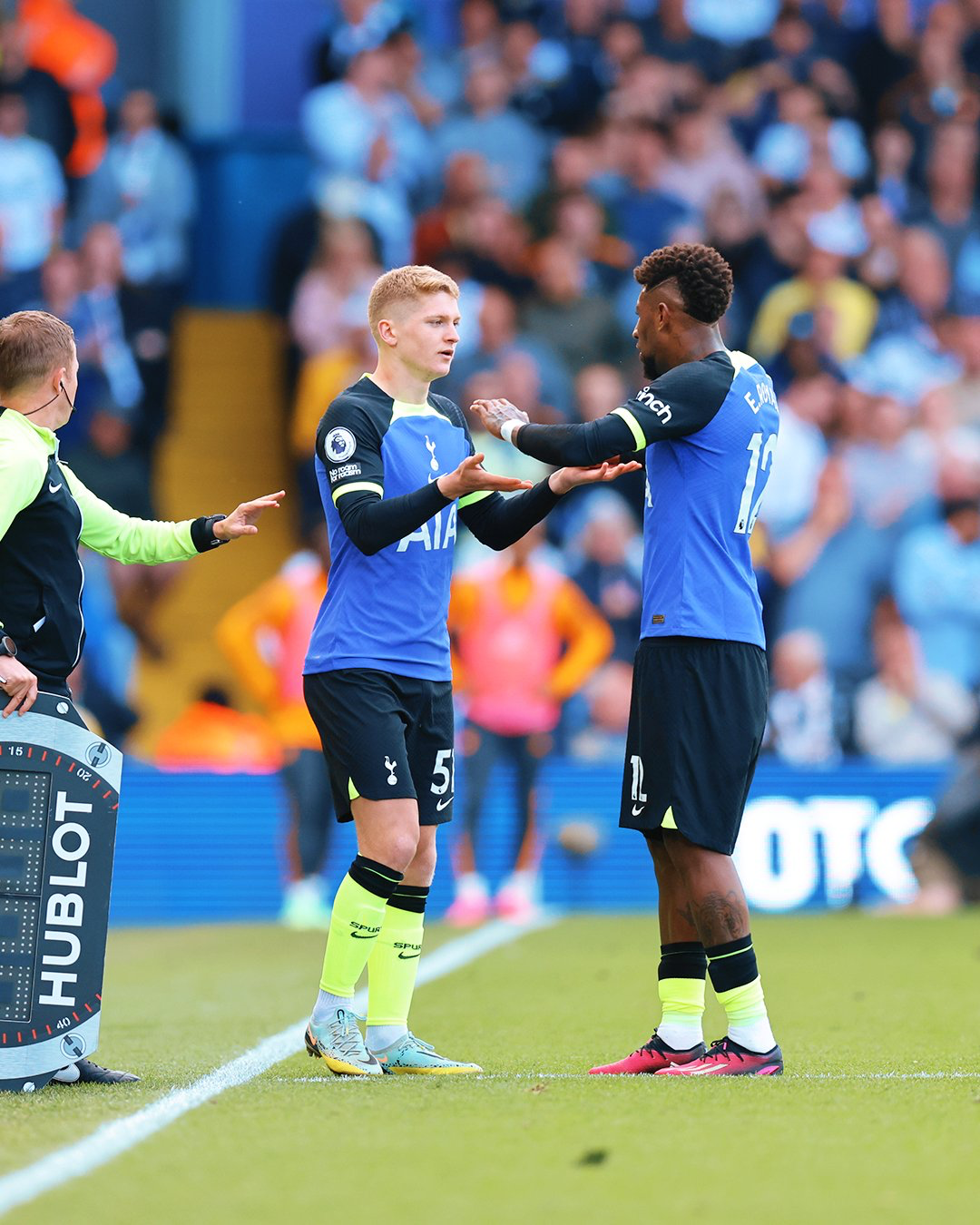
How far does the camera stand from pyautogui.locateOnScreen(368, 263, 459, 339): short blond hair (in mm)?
5133

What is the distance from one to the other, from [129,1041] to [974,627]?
28.3ft

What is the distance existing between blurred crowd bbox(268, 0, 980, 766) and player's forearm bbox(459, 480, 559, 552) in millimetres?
6742

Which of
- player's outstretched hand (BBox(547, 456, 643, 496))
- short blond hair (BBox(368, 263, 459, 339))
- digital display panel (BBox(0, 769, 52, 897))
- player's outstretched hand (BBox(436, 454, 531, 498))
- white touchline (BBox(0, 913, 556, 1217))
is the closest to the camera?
white touchline (BBox(0, 913, 556, 1217))

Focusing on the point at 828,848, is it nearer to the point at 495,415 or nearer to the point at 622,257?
the point at 622,257

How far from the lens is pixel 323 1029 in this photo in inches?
191

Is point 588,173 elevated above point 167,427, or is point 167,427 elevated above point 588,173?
point 588,173

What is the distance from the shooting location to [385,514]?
473 centimetres

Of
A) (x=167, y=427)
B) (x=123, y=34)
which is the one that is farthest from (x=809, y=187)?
(x=123, y=34)

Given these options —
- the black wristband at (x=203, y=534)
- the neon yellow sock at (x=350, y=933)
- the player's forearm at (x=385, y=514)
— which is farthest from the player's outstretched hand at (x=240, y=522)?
the neon yellow sock at (x=350, y=933)

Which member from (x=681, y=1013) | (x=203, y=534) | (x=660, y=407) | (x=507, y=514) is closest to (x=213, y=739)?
(x=203, y=534)

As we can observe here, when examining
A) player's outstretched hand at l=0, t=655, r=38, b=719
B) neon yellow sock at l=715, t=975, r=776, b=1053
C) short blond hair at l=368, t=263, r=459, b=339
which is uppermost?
short blond hair at l=368, t=263, r=459, b=339

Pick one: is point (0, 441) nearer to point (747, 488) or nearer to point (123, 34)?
point (747, 488)

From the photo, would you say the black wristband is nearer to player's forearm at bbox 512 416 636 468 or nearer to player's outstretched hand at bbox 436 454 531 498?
player's outstretched hand at bbox 436 454 531 498

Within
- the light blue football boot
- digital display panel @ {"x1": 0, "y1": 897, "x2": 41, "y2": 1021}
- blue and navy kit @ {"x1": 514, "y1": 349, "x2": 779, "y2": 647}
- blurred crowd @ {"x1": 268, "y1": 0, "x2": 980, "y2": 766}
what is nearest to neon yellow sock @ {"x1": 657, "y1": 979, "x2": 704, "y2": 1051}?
the light blue football boot
